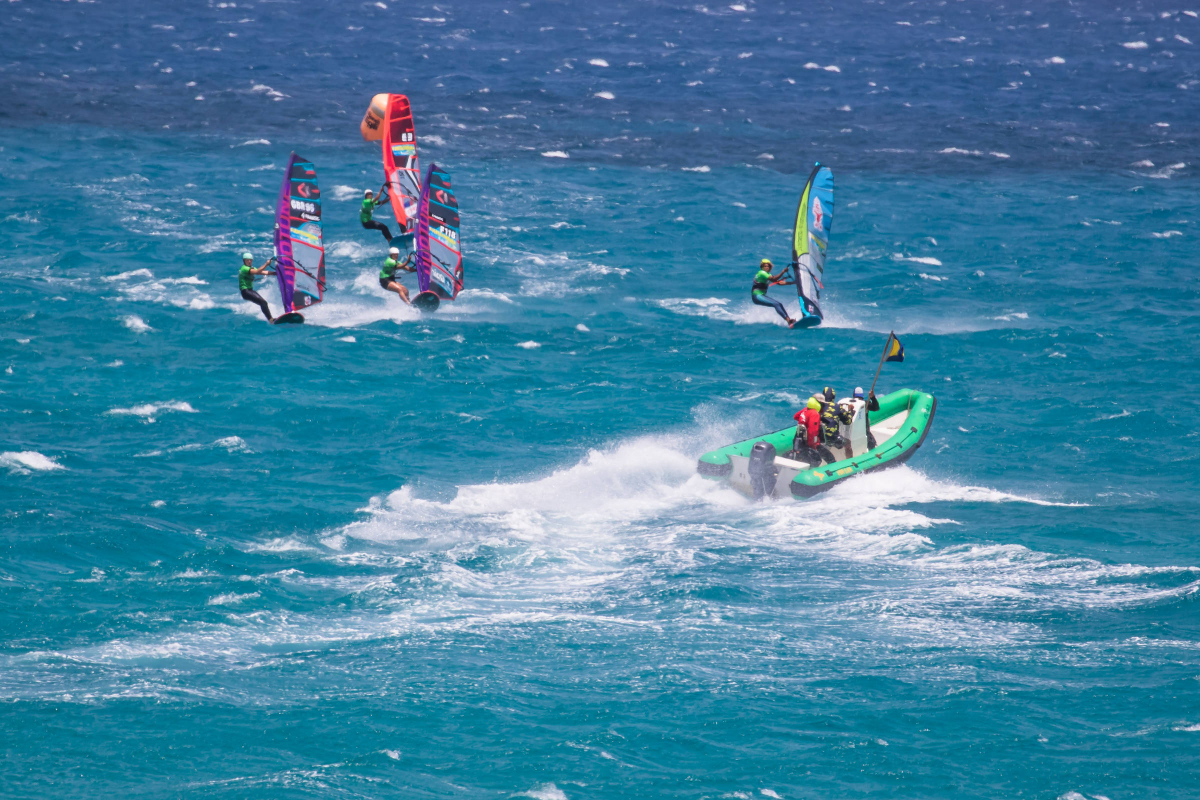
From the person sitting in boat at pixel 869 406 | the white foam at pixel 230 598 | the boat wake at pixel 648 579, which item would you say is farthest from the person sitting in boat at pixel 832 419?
the white foam at pixel 230 598

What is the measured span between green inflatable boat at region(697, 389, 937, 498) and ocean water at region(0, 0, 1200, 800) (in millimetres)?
419

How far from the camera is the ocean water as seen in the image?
18531 mm

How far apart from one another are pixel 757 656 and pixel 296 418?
14832 mm

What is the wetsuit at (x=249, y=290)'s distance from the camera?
117 ft

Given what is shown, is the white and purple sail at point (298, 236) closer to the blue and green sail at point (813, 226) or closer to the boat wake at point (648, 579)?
the boat wake at point (648, 579)

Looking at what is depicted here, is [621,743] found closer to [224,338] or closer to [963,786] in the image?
[963,786]

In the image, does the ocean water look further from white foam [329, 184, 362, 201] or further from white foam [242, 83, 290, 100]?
white foam [242, 83, 290, 100]

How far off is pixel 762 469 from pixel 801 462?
3.43 feet

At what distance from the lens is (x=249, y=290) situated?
3619 cm

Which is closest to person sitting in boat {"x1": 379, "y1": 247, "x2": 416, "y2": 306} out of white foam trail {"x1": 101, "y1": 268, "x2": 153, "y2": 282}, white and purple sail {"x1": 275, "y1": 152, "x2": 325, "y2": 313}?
white and purple sail {"x1": 275, "y1": 152, "x2": 325, "y2": 313}

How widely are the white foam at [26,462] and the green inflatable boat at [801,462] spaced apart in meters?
13.7

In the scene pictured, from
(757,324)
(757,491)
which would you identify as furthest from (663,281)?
(757,491)

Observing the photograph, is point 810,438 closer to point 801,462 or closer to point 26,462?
point 801,462

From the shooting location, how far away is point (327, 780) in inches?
688
